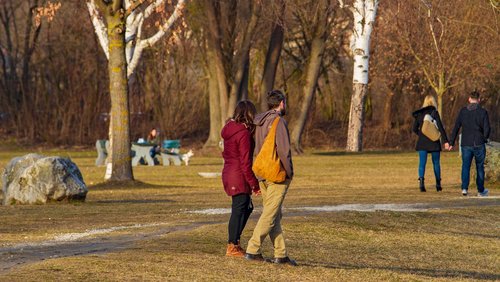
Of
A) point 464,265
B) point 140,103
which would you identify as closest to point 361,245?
point 464,265

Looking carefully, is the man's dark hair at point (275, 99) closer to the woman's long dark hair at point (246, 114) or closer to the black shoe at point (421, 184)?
the woman's long dark hair at point (246, 114)

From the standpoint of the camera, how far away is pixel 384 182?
1380 inches

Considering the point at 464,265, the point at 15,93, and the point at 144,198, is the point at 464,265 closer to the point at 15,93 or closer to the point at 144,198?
the point at 144,198

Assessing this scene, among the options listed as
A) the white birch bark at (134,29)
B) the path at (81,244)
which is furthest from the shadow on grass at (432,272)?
the white birch bark at (134,29)

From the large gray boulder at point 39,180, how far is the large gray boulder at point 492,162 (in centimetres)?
1004

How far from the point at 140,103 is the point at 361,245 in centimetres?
→ 4513

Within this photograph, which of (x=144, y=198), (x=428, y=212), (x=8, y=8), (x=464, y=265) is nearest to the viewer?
(x=464, y=265)

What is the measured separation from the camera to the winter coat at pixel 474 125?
2630 centimetres

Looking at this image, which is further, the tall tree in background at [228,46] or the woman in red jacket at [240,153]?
the tall tree in background at [228,46]

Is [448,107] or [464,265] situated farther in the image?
[448,107]

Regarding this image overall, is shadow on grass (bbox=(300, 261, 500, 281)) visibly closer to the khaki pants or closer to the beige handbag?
the khaki pants

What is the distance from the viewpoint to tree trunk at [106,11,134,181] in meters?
32.0

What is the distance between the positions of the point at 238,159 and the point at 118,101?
1778 centimetres

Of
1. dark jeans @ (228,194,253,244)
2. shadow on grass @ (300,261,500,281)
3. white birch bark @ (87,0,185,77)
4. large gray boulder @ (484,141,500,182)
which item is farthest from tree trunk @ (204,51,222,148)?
dark jeans @ (228,194,253,244)
